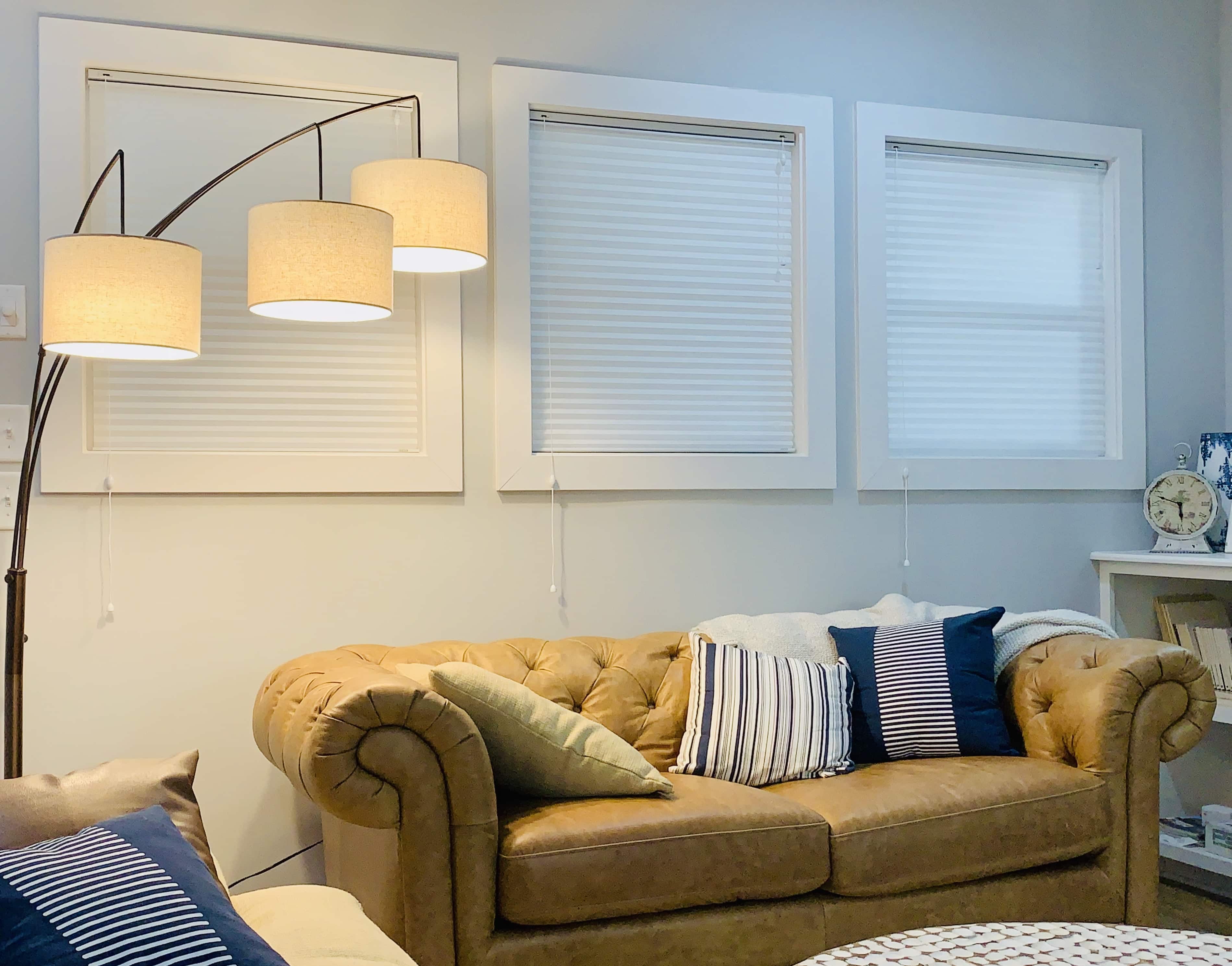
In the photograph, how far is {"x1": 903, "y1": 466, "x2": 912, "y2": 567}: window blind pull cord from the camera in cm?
344

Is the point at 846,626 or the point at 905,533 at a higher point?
the point at 905,533

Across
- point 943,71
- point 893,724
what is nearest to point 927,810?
point 893,724

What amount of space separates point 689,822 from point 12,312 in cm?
201

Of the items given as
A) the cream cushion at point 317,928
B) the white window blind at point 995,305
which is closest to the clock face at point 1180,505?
the white window blind at point 995,305

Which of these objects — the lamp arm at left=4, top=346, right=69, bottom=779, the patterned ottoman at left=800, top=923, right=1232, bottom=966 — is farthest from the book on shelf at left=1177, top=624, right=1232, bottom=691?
the lamp arm at left=4, top=346, right=69, bottom=779

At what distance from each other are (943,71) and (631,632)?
203cm

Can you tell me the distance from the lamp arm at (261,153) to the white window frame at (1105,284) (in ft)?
4.57

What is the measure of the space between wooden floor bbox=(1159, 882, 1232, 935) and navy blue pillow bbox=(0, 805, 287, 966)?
101 inches

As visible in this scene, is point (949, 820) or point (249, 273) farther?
point (949, 820)

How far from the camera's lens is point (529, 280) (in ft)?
10.2

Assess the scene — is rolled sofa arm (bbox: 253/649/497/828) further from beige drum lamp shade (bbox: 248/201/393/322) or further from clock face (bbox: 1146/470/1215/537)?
clock face (bbox: 1146/470/1215/537)

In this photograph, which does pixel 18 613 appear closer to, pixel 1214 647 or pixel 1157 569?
pixel 1157 569

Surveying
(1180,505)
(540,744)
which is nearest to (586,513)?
(540,744)

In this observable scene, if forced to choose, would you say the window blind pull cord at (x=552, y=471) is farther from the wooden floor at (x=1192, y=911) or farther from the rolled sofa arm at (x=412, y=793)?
the wooden floor at (x=1192, y=911)
